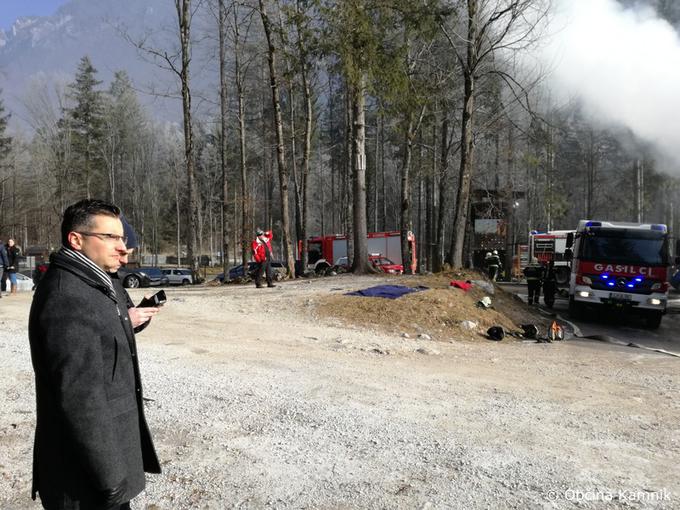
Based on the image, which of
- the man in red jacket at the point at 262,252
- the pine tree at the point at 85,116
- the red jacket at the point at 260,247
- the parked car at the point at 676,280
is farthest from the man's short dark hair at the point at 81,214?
the pine tree at the point at 85,116

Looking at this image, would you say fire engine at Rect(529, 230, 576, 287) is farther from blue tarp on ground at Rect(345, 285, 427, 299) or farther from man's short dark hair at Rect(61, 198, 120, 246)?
man's short dark hair at Rect(61, 198, 120, 246)

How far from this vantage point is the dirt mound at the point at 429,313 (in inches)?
424

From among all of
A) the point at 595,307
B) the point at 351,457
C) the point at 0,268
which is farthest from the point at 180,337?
the point at 595,307

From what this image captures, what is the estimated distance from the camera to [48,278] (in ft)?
6.91

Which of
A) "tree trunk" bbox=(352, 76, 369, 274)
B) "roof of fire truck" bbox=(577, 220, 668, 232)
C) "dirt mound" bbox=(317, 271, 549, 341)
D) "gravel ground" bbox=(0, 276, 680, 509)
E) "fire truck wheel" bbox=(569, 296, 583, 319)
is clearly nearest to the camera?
"gravel ground" bbox=(0, 276, 680, 509)

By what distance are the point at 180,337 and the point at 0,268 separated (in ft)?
28.2

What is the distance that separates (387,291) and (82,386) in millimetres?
10767

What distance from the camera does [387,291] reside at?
12.5 meters

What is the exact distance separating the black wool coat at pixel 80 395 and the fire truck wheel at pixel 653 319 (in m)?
14.7

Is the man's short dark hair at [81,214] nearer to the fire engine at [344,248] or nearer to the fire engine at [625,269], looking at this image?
the fire engine at [625,269]

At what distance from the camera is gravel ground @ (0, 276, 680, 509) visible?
3619mm

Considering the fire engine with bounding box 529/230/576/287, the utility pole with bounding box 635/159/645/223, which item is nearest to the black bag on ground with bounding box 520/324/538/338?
the fire engine with bounding box 529/230/576/287

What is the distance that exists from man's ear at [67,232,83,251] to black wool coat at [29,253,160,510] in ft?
0.32

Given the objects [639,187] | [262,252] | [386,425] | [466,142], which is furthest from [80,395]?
[639,187]
